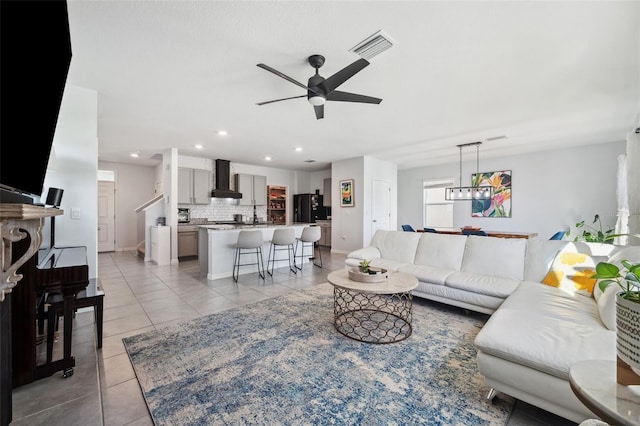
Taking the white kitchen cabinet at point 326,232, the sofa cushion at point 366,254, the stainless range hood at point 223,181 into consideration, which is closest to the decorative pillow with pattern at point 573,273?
the sofa cushion at point 366,254

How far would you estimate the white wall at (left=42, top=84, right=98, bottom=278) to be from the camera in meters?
3.06

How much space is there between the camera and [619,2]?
73.8 inches

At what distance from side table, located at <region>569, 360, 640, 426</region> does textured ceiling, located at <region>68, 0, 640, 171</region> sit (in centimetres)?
223

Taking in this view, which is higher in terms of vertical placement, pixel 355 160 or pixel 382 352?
pixel 355 160

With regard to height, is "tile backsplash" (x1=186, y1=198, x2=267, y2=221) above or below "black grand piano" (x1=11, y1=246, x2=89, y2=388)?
above

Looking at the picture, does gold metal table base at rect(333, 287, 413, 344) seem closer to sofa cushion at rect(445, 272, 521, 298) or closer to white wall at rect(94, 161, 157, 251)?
sofa cushion at rect(445, 272, 521, 298)

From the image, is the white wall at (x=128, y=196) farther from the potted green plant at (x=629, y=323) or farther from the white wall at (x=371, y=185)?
the potted green plant at (x=629, y=323)

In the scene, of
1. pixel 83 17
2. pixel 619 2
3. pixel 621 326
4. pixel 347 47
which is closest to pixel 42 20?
pixel 83 17

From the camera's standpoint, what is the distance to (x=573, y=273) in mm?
2566

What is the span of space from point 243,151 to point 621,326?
6579mm

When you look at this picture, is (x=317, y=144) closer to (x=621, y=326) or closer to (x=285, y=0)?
(x=285, y=0)

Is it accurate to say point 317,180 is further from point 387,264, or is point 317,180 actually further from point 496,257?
point 496,257

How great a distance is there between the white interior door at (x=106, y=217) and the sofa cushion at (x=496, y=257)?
8844mm

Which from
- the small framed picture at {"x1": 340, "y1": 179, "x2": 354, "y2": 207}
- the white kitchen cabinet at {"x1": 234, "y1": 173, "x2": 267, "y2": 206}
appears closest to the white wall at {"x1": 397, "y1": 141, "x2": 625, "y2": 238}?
the small framed picture at {"x1": 340, "y1": 179, "x2": 354, "y2": 207}
